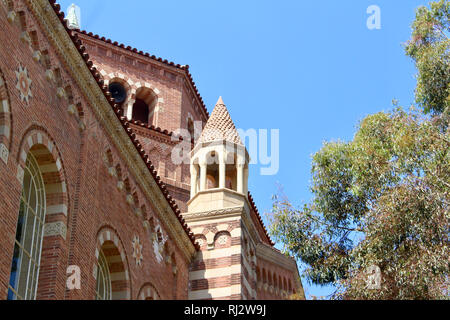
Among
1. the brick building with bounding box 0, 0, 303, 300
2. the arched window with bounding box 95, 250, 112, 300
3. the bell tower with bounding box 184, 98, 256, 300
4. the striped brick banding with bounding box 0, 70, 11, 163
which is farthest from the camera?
the bell tower with bounding box 184, 98, 256, 300

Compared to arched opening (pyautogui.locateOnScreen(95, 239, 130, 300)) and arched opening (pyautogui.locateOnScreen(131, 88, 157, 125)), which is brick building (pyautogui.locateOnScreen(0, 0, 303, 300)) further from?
arched opening (pyautogui.locateOnScreen(131, 88, 157, 125))

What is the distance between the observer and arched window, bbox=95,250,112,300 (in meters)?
17.5

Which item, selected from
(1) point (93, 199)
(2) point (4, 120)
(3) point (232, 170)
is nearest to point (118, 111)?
(1) point (93, 199)

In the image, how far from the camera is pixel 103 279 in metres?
17.8

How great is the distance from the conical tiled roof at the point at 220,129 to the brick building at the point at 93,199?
0.13ft

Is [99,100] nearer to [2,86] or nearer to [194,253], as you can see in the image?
[2,86]

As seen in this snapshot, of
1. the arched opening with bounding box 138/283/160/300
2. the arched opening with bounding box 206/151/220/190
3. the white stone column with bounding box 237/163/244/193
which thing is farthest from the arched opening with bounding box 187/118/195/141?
the arched opening with bounding box 138/283/160/300

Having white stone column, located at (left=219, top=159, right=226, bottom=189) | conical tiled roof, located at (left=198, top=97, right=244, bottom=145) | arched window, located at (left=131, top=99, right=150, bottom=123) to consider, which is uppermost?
arched window, located at (left=131, top=99, right=150, bottom=123)

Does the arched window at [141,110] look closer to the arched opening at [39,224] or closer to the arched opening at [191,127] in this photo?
the arched opening at [191,127]

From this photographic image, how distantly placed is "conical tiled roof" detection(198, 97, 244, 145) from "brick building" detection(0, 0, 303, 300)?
0.04 metres

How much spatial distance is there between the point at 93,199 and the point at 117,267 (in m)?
1.85

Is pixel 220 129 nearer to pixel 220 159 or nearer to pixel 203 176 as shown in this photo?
pixel 220 159
